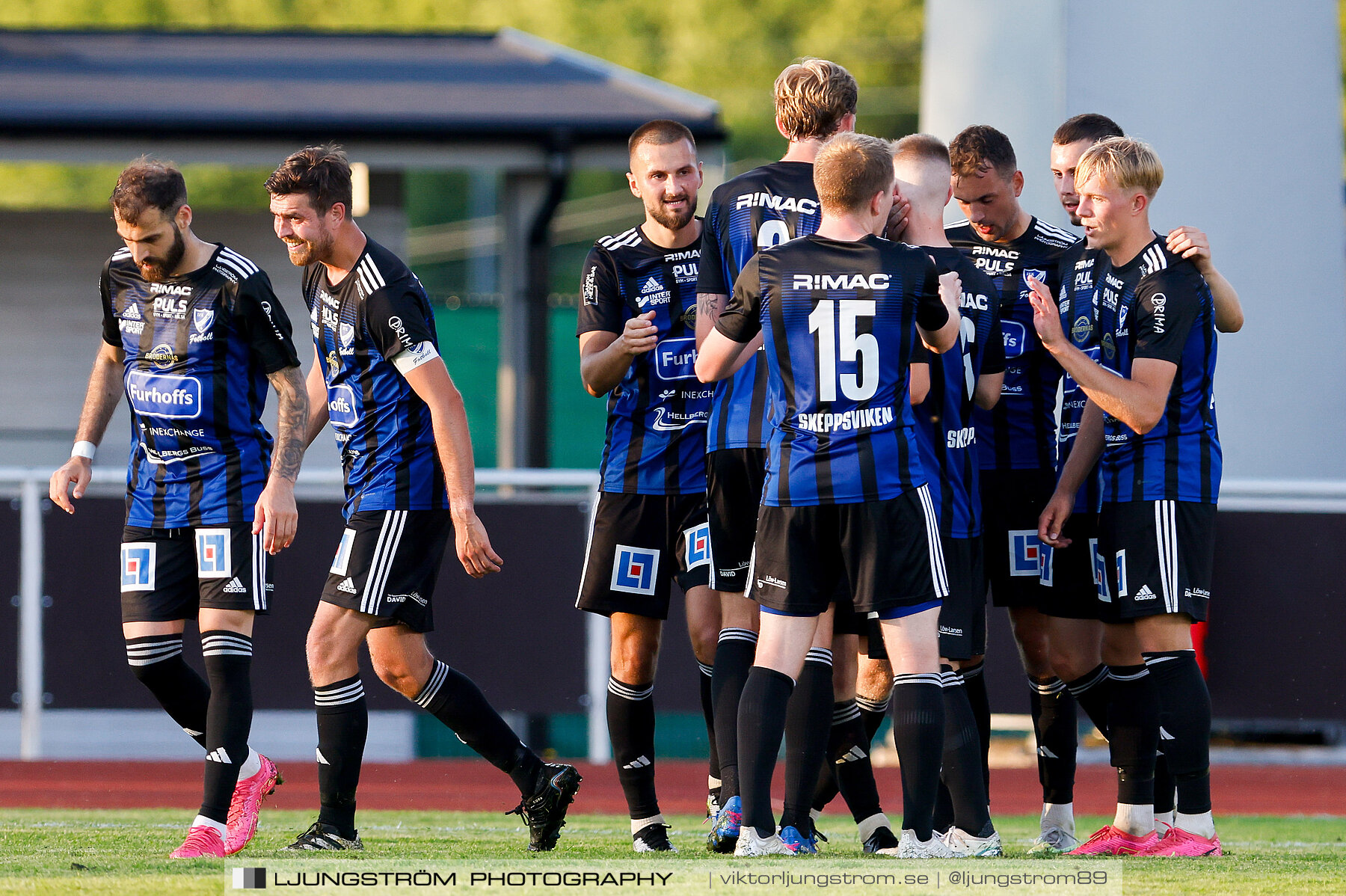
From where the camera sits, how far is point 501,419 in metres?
12.6

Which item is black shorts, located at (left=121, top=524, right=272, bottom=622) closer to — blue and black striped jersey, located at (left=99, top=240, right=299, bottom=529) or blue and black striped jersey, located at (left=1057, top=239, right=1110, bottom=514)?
blue and black striped jersey, located at (left=99, top=240, right=299, bottom=529)

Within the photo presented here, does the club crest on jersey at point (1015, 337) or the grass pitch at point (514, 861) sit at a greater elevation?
the club crest on jersey at point (1015, 337)

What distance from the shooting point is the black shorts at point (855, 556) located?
445 centimetres

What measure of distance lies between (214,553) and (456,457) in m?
0.83

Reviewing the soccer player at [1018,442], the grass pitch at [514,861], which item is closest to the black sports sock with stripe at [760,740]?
the grass pitch at [514,861]

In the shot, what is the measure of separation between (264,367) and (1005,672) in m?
4.77

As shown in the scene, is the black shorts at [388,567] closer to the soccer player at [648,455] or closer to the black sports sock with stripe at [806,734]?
the soccer player at [648,455]

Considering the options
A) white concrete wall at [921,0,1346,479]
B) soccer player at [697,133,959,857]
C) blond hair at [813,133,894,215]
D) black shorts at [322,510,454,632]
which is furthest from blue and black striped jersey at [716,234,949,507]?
white concrete wall at [921,0,1346,479]

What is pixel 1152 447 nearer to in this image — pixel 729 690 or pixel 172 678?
pixel 729 690

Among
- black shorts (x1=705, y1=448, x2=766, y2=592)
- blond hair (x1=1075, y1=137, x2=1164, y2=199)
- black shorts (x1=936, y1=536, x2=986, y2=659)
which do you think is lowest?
black shorts (x1=936, y1=536, x2=986, y2=659)

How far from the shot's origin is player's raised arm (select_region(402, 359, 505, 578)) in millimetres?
4848

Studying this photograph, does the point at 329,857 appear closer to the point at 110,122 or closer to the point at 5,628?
the point at 5,628

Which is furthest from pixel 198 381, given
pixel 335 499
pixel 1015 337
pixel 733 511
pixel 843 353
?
pixel 335 499

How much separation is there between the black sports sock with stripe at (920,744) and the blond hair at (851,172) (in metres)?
1.31
